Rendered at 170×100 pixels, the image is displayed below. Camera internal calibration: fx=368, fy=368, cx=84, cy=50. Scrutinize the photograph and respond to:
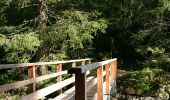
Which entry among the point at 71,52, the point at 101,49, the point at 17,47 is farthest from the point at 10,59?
the point at 101,49

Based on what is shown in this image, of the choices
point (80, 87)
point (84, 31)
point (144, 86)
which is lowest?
point (144, 86)

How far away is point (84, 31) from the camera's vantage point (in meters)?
15.7

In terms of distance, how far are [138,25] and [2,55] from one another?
7.41m

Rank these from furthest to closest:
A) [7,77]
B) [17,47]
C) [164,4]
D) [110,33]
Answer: [110,33] < [7,77] < [164,4] < [17,47]

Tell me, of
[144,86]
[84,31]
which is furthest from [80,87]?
[84,31]

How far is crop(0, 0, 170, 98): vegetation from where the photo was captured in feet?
50.0

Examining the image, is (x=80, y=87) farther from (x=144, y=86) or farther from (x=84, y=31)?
(x=84, y=31)

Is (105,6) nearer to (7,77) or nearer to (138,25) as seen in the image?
(138,25)

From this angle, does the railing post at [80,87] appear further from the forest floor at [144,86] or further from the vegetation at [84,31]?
the vegetation at [84,31]

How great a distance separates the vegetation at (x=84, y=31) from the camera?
600 inches

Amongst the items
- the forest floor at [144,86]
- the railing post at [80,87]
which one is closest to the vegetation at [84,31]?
the forest floor at [144,86]

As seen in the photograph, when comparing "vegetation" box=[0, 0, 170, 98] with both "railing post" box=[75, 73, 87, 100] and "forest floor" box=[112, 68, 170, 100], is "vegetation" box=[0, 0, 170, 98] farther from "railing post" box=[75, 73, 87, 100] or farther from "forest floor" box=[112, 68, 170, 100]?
"railing post" box=[75, 73, 87, 100]

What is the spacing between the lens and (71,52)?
1889 cm

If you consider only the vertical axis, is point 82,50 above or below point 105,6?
below
